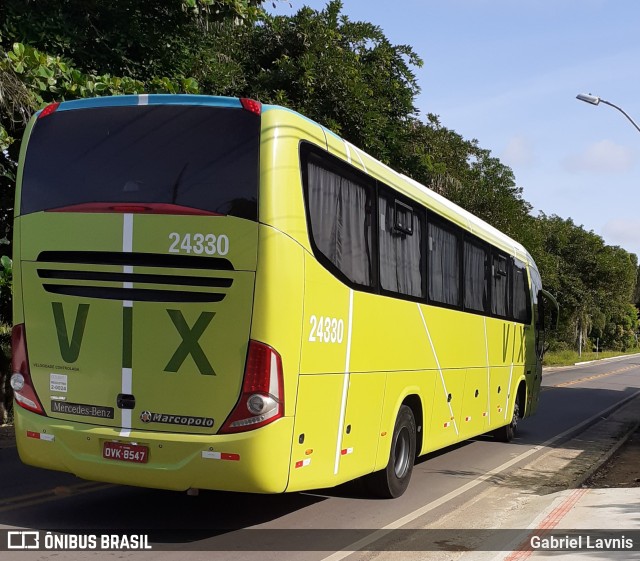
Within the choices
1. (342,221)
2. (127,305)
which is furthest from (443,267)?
(127,305)

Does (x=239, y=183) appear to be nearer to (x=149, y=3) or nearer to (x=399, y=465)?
(x=399, y=465)

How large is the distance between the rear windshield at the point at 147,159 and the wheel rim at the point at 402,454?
3.81 metres

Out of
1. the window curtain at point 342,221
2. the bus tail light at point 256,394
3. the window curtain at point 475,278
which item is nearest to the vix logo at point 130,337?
the bus tail light at point 256,394

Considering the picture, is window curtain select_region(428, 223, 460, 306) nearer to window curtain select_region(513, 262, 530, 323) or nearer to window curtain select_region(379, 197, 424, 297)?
window curtain select_region(379, 197, 424, 297)

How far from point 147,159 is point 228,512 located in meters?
3.51

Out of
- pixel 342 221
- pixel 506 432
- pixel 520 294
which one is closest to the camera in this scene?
pixel 342 221

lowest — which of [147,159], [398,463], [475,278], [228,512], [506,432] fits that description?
[506,432]

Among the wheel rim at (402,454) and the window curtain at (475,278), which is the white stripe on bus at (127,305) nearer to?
the wheel rim at (402,454)

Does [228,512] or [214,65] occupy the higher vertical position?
[214,65]

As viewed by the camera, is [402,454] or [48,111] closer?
[48,111]

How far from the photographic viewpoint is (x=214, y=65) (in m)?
18.3

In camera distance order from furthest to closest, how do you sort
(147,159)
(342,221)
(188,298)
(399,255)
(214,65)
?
(214,65)
(399,255)
(342,221)
(147,159)
(188,298)

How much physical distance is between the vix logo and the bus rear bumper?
21.8 inches

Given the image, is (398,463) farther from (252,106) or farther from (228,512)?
(252,106)
